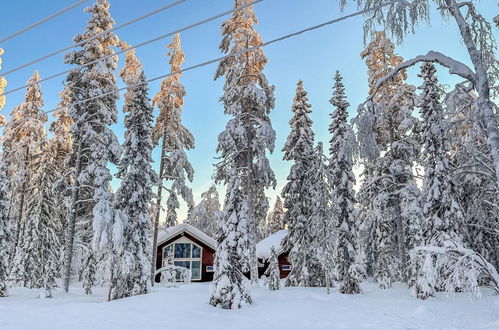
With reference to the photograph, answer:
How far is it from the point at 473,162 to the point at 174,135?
52.0 ft

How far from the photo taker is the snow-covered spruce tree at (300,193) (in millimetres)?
22578

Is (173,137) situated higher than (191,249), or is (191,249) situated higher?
(173,137)

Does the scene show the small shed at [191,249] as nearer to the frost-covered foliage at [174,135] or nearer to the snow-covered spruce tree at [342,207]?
the frost-covered foliage at [174,135]

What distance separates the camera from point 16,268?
22625mm

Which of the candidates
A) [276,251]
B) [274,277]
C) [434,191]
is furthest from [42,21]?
[276,251]

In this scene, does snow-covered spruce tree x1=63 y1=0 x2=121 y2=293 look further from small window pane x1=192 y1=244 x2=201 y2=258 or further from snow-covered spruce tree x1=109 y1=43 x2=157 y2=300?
small window pane x1=192 y1=244 x2=201 y2=258

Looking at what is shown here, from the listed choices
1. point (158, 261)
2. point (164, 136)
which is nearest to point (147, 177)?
point (164, 136)

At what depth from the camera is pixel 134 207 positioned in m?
16.6

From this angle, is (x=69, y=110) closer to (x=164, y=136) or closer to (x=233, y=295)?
(x=164, y=136)

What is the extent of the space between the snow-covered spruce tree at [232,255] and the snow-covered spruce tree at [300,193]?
8.35m

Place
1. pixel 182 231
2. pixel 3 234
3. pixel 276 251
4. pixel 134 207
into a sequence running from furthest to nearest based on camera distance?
pixel 276 251, pixel 182 231, pixel 3 234, pixel 134 207

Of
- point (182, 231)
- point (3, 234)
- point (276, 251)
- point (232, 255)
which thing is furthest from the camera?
point (276, 251)

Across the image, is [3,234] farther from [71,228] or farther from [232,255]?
[232,255]

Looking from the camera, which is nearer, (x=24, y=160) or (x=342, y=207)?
(x=342, y=207)
